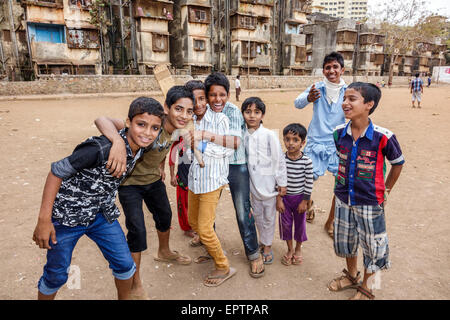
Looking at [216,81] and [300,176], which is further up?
[216,81]

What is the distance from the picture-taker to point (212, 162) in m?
2.65

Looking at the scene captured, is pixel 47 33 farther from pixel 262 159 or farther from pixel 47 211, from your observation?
pixel 47 211

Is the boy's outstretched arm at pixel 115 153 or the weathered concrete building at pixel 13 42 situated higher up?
the weathered concrete building at pixel 13 42

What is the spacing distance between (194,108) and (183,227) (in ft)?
5.57

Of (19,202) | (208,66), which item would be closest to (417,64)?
(208,66)

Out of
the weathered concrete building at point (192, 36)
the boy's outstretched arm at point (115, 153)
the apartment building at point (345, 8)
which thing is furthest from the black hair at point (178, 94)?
the apartment building at point (345, 8)

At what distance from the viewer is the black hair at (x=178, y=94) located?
8.02 feet

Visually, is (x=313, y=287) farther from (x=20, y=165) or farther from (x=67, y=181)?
(x=20, y=165)

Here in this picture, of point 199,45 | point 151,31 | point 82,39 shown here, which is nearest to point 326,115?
point 82,39

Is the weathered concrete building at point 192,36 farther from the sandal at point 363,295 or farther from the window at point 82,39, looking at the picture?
the sandal at point 363,295

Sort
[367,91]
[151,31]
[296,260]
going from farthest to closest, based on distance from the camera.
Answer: [151,31] → [296,260] → [367,91]

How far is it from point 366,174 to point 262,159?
3.10ft

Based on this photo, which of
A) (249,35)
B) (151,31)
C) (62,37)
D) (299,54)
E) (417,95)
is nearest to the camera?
(417,95)

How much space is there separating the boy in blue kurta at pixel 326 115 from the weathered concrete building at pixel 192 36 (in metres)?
28.9
